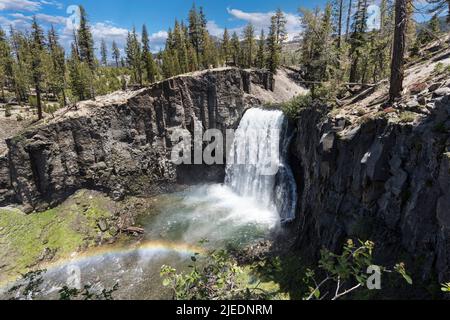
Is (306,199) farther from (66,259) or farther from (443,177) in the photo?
(66,259)

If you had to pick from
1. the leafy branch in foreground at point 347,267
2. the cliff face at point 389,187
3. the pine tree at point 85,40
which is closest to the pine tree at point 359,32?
the cliff face at point 389,187

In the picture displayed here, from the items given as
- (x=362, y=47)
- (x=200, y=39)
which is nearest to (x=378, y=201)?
(x=362, y=47)

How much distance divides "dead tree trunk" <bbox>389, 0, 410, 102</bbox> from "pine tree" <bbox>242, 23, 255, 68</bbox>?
50438 mm

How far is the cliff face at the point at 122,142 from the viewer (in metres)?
28.3

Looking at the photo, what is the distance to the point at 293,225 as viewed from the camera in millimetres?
23031

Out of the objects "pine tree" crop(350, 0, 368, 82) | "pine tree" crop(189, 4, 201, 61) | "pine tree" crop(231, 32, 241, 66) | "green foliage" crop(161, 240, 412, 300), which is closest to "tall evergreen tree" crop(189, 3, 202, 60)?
"pine tree" crop(189, 4, 201, 61)

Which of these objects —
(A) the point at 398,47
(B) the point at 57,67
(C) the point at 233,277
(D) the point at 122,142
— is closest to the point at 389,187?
(A) the point at 398,47

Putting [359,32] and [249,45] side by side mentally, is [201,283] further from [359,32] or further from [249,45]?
[249,45]

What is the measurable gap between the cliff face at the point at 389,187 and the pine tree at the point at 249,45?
4823 cm

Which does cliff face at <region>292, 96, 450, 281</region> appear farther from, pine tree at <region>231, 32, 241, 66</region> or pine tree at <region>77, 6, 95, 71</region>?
pine tree at <region>77, 6, 95, 71</region>

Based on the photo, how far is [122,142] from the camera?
32188 millimetres

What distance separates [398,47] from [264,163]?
1935cm

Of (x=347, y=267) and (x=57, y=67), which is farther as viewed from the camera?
(x=57, y=67)

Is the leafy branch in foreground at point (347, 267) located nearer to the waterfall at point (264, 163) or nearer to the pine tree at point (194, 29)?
the waterfall at point (264, 163)
